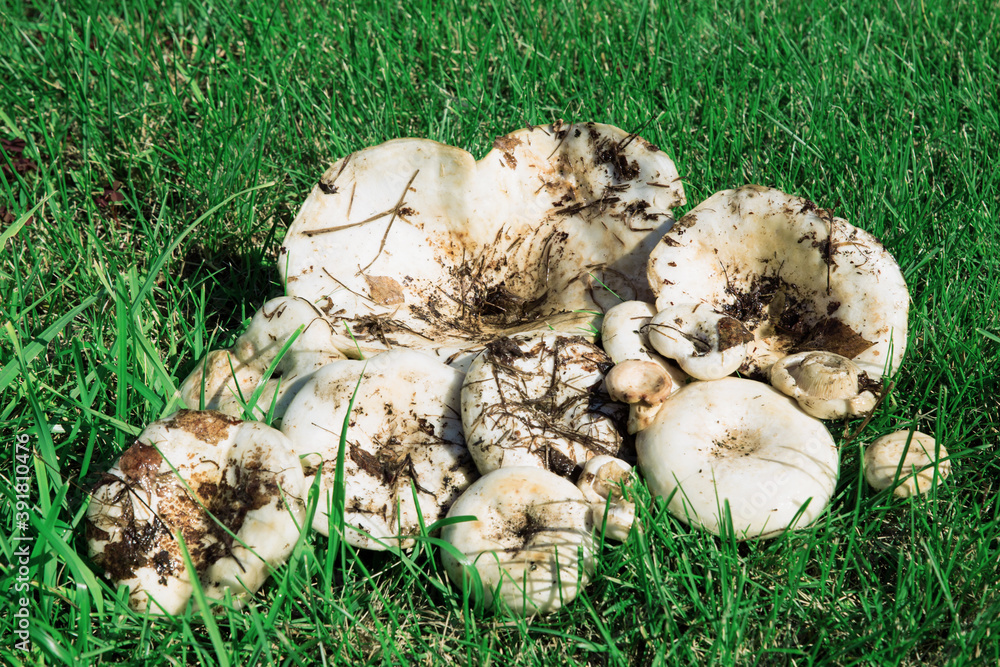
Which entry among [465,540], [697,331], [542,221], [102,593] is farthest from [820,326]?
[102,593]

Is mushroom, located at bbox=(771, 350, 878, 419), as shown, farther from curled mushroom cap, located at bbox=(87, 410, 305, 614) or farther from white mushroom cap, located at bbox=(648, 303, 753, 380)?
curled mushroom cap, located at bbox=(87, 410, 305, 614)

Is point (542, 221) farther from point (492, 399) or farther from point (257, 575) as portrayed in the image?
point (257, 575)

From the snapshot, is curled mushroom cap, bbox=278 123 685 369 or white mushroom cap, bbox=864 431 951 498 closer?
white mushroom cap, bbox=864 431 951 498

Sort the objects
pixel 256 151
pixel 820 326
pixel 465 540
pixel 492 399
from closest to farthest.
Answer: pixel 465 540, pixel 492 399, pixel 820 326, pixel 256 151

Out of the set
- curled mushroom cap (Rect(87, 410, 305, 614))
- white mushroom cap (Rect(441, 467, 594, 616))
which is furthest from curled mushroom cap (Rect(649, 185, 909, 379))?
curled mushroom cap (Rect(87, 410, 305, 614))

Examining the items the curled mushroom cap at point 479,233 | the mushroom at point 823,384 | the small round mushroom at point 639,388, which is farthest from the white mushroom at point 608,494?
the curled mushroom cap at point 479,233

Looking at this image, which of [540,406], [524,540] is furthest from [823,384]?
[524,540]
